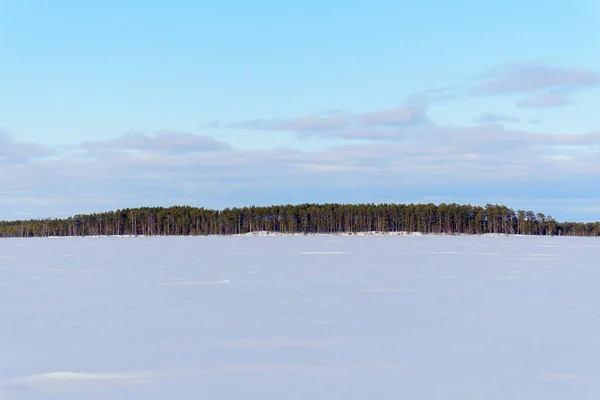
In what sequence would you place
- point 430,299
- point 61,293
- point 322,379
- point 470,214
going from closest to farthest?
point 322,379 → point 430,299 → point 61,293 → point 470,214

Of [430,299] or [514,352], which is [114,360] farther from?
[430,299]

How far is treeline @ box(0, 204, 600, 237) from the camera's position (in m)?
160

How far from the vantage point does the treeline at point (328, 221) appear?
160 meters

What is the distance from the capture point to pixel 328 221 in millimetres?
166625

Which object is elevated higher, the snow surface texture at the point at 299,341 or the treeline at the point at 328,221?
the treeline at the point at 328,221

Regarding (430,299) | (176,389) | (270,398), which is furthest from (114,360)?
(430,299)

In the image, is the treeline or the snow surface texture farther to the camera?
the treeline

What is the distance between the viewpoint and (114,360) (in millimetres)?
9359

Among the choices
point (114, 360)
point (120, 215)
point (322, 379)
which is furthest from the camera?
point (120, 215)

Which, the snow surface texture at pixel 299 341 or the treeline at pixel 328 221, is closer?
the snow surface texture at pixel 299 341

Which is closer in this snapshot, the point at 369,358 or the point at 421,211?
the point at 369,358

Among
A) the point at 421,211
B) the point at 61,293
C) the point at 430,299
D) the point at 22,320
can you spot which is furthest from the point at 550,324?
the point at 421,211

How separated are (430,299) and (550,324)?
14.1 ft

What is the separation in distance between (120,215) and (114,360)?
176 meters
